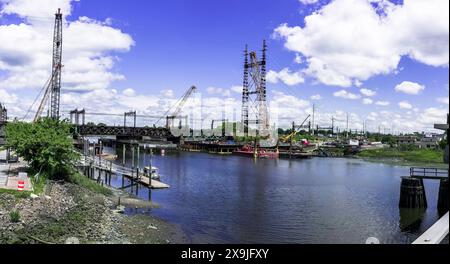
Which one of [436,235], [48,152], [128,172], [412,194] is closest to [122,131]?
[128,172]

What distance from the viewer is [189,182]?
207 ft

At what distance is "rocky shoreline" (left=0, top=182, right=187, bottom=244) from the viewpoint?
82.1ft

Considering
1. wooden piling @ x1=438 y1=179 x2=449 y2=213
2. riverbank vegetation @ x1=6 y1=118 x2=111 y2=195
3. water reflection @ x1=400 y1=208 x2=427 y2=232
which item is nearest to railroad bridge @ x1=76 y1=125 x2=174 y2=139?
riverbank vegetation @ x1=6 y1=118 x2=111 y2=195

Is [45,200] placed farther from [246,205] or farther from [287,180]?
[287,180]

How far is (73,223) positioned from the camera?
94.1 ft

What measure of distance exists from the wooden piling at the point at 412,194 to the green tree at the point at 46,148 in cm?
3419

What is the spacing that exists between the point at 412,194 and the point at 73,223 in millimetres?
32260

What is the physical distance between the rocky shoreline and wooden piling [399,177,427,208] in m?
24.0

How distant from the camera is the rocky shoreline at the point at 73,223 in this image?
2502 centimetres

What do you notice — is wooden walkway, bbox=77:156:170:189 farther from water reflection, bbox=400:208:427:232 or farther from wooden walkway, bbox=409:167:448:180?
wooden walkway, bbox=409:167:448:180
